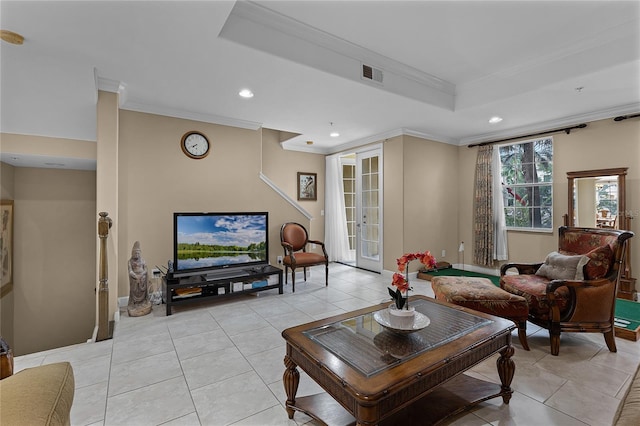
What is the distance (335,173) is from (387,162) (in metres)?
1.49

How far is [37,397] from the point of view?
1020mm

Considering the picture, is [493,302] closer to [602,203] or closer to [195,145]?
[602,203]

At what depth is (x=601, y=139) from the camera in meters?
4.08

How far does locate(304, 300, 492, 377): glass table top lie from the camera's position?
147 cm

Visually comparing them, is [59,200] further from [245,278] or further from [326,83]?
[326,83]

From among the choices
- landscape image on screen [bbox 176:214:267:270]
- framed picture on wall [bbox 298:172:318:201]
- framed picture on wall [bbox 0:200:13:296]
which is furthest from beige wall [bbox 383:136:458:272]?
framed picture on wall [bbox 0:200:13:296]

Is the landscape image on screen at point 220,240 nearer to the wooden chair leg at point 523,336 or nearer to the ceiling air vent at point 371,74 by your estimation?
the ceiling air vent at point 371,74

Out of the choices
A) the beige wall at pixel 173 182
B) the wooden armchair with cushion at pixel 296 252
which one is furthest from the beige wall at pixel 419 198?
the beige wall at pixel 173 182

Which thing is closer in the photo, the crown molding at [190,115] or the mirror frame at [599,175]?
the crown molding at [190,115]

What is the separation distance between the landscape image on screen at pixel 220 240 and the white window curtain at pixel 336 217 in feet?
7.70

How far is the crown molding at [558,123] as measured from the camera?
3836 mm

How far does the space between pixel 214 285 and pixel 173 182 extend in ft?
4.90

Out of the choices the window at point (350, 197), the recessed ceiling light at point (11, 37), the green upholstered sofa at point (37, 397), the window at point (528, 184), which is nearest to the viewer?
the green upholstered sofa at point (37, 397)

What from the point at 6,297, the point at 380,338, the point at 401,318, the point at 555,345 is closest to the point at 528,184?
the point at 555,345
